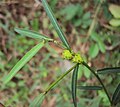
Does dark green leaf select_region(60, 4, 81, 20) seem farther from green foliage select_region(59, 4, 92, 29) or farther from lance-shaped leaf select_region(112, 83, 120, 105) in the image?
lance-shaped leaf select_region(112, 83, 120, 105)

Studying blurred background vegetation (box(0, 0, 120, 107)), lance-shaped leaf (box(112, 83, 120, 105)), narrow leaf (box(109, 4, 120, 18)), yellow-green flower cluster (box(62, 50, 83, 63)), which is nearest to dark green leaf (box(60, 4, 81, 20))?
blurred background vegetation (box(0, 0, 120, 107))

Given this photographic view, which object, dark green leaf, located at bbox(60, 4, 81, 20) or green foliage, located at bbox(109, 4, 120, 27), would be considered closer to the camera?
green foliage, located at bbox(109, 4, 120, 27)

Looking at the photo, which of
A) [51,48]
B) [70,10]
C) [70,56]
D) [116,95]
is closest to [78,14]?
[70,10]

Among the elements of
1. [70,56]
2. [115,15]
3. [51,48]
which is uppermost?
[70,56]

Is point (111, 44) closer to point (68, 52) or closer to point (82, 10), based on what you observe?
point (82, 10)

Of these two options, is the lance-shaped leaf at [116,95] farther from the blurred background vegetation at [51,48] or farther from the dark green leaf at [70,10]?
the dark green leaf at [70,10]

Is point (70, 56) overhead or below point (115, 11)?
overhead

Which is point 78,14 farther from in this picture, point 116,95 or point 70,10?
point 116,95

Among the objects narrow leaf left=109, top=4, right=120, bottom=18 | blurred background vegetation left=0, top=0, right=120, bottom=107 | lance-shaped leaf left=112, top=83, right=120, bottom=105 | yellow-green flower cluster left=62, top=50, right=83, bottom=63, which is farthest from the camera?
blurred background vegetation left=0, top=0, right=120, bottom=107
